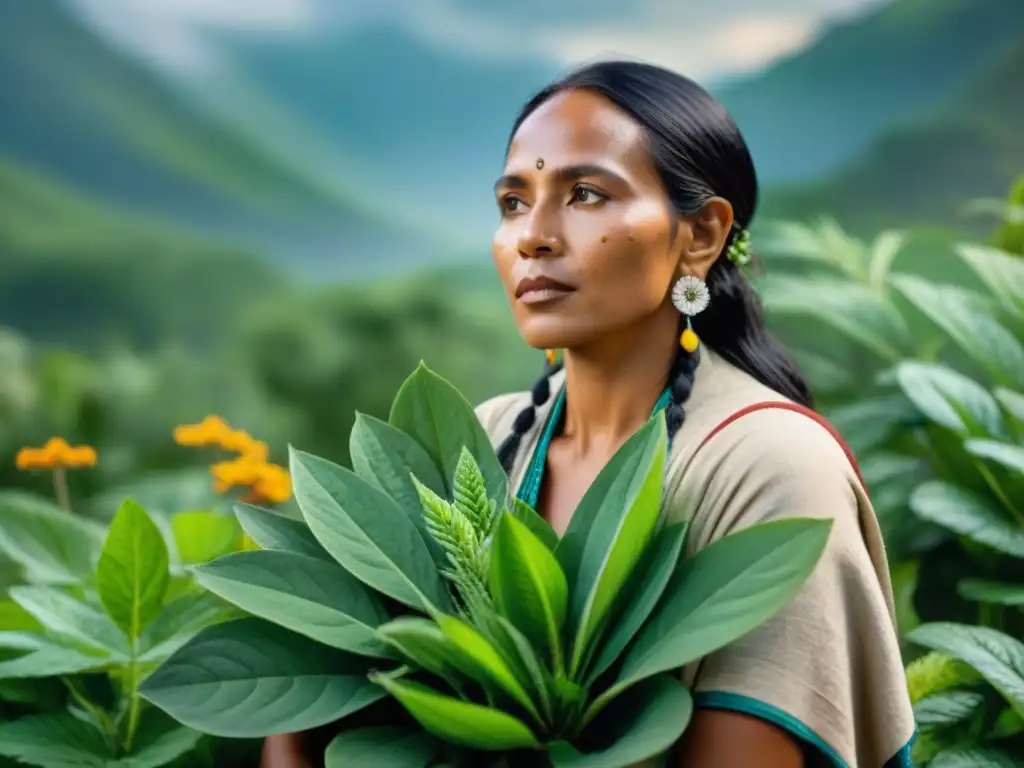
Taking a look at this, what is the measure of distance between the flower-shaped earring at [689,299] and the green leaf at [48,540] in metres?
0.76

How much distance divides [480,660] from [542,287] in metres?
0.35

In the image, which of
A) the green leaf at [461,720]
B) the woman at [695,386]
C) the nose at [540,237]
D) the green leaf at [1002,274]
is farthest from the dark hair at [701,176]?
the green leaf at [1002,274]

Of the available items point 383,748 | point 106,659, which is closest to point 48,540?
point 106,659

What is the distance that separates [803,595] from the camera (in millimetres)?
854

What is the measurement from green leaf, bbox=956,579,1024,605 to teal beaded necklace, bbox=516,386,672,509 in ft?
2.16

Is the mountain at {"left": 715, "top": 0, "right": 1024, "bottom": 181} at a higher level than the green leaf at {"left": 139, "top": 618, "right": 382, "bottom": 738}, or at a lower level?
higher

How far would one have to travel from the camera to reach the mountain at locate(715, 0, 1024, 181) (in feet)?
10.6

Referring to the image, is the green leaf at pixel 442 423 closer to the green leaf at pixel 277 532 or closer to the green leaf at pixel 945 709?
the green leaf at pixel 277 532

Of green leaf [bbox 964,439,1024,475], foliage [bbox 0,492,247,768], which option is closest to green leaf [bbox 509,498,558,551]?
foliage [bbox 0,492,247,768]

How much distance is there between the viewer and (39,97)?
323 cm

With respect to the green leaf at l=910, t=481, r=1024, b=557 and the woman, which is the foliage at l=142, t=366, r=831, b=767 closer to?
the woman

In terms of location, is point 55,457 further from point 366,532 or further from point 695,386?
point 695,386

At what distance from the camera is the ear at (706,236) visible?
1.06 metres

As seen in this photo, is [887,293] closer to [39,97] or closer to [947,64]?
[947,64]
